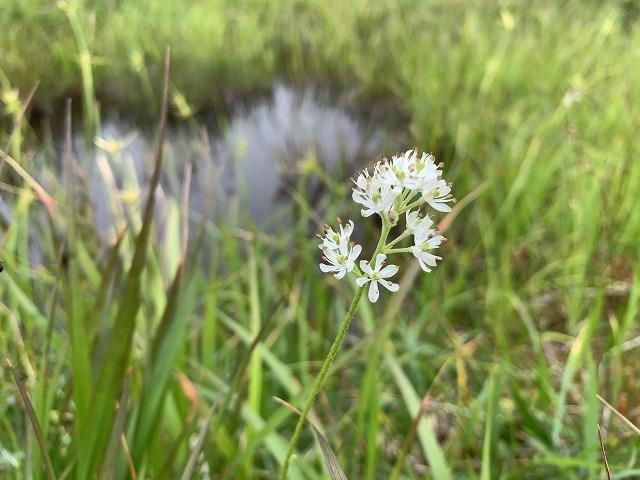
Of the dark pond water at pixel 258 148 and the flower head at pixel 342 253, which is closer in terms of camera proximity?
the flower head at pixel 342 253

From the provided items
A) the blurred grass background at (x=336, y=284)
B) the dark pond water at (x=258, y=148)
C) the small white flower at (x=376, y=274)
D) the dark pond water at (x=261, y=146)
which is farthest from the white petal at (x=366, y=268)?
the dark pond water at (x=261, y=146)

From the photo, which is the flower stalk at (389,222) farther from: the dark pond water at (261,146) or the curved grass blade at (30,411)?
the dark pond water at (261,146)

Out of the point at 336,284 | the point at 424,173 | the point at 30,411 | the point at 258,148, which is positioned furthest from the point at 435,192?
the point at 258,148

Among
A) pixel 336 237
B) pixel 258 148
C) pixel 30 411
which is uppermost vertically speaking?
pixel 336 237

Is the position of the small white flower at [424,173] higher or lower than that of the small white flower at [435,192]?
higher

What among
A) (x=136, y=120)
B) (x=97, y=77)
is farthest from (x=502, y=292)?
(x=97, y=77)

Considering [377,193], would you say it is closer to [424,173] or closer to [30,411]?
[424,173]

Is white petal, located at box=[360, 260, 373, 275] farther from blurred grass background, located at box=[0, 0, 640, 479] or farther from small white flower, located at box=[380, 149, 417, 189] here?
blurred grass background, located at box=[0, 0, 640, 479]

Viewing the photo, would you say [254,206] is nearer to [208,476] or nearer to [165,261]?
[165,261]
